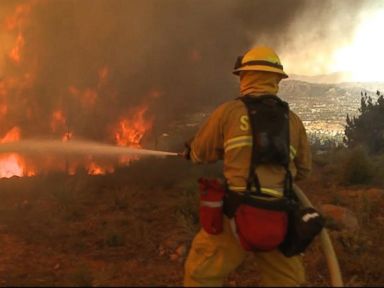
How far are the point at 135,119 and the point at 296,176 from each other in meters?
11.2

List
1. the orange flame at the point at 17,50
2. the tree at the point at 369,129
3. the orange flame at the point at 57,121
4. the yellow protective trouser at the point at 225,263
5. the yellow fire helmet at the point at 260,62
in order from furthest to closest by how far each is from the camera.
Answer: the tree at the point at 369,129, the orange flame at the point at 17,50, the orange flame at the point at 57,121, the yellow fire helmet at the point at 260,62, the yellow protective trouser at the point at 225,263

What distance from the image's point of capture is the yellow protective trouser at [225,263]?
10.9ft

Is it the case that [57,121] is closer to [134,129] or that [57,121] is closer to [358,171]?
[134,129]

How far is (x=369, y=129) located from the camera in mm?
21438

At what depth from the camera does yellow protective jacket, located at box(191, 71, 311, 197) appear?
3.38m

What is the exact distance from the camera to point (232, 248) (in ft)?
11.0

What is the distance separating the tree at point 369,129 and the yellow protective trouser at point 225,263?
17.5m

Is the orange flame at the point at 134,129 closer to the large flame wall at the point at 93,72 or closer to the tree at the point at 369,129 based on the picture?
the large flame wall at the point at 93,72

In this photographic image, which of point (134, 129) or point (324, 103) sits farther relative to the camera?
point (324, 103)

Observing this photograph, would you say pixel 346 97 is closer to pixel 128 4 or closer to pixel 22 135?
pixel 128 4

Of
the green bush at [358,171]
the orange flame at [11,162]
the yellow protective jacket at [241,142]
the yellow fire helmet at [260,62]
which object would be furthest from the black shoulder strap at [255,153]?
the orange flame at [11,162]

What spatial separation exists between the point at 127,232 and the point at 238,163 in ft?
13.8

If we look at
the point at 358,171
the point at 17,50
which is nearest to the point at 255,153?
the point at 358,171

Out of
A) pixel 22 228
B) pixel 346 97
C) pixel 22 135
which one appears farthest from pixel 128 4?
pixel 346 97
